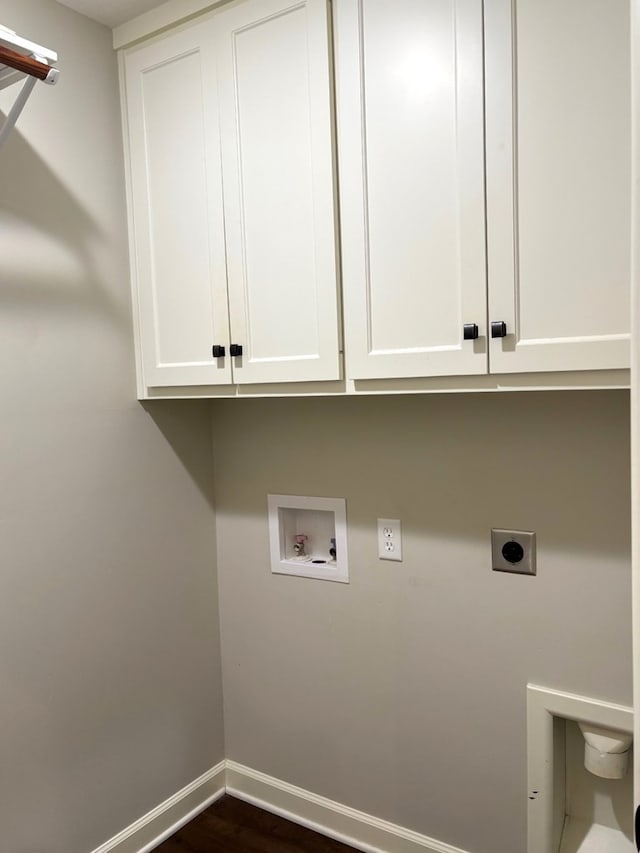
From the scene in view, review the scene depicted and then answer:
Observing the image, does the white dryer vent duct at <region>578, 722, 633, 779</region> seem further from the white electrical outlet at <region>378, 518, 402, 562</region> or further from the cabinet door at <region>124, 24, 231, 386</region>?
the cabinet door at <region>124, 24, 231, 386</region>

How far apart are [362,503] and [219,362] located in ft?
1.94

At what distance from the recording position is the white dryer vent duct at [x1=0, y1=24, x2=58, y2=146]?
4.05 ft

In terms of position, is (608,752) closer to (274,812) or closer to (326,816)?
(326,816)

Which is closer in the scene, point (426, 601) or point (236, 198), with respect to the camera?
point (236, 198)

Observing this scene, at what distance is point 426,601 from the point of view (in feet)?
5.81

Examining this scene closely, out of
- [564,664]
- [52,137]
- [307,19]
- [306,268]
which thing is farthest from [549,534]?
[52,137]

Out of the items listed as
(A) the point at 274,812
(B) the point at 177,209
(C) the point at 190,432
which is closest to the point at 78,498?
(C) the point at 190,432

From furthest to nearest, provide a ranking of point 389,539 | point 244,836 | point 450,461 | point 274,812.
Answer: point 274,812, point 244,836, point 389,539, point 450,461

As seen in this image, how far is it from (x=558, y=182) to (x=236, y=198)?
803 mm

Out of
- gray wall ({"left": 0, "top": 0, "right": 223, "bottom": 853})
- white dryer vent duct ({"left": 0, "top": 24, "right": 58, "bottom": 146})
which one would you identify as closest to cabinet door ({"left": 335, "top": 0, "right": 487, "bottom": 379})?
white dryer vent duct ({"left": 0, "top": 24, "right": 58, "bottom": 146})

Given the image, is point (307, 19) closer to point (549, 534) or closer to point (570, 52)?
point (570, 52)

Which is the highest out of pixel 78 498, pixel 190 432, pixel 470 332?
pixel 470 332

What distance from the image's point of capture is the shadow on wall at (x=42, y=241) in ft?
5.15

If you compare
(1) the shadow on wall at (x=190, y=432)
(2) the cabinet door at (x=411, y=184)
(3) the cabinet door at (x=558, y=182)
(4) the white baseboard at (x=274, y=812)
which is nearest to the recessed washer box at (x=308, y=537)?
(1) the shadow on wall at (x=190, y=432)
